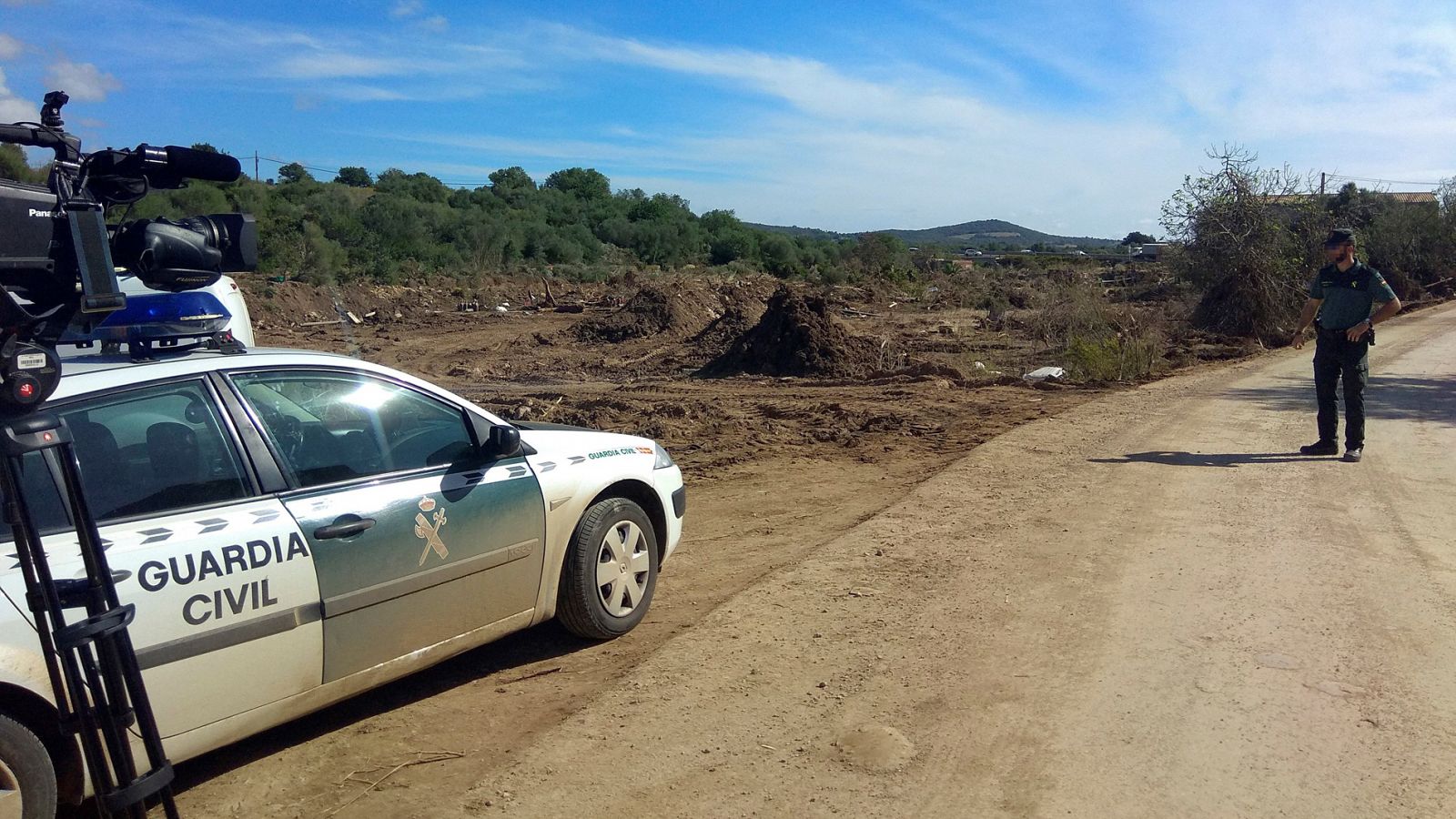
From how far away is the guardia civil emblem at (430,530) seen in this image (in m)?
4.39

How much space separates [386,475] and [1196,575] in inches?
174

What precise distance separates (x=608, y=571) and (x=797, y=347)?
13879 mm

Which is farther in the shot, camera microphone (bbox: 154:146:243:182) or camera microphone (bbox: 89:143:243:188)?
camera microphone (bbox: 154:146:243:182)

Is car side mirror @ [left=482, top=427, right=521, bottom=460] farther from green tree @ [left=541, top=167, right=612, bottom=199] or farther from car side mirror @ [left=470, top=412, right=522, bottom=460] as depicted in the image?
green tree @ [left=541, top=167, right=612, bottom=199]

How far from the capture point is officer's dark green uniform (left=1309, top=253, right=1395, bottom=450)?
898 centimetres

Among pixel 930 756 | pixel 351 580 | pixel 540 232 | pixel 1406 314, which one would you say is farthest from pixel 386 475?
pixel 540 232

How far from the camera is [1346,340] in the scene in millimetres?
9078

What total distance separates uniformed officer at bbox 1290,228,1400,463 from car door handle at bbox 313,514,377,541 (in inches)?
321

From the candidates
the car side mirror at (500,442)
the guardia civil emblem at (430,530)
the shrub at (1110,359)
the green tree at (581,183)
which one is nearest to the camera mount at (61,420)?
the guardia civil emblem at (430,530)

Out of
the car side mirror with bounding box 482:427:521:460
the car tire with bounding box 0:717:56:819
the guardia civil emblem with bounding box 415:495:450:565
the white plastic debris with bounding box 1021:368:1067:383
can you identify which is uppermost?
the car side mirror with bounding box 482:427:521:460

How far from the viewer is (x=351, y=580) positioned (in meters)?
4.11

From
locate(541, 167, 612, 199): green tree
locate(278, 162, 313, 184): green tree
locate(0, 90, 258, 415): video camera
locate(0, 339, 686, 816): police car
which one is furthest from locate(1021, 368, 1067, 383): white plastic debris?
locate(541, 167, 612, 199): green tree

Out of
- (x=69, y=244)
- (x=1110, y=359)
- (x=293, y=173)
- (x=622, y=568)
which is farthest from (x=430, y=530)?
(x=293, y=173)

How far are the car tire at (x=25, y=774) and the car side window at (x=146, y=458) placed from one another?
0.64 m
